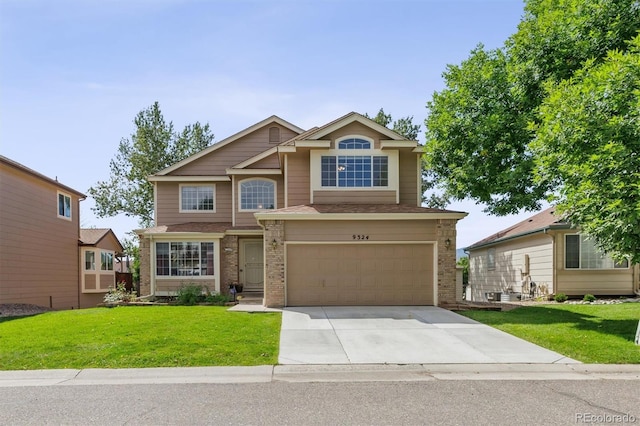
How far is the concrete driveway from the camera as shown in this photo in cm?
756

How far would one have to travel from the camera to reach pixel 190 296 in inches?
629

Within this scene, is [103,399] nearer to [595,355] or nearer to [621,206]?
[595,355]

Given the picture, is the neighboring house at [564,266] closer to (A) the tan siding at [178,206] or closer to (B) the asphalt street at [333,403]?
(B) the asphalt street at [333,403]

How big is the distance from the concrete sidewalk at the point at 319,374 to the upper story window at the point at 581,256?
10072mm

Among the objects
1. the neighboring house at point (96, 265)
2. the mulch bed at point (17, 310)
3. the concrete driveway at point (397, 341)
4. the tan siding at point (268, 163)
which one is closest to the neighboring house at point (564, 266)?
the concrete driveway at point (397, 341)

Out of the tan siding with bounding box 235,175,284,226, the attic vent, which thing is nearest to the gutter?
the tan siding with bounding box 235,175,284,226

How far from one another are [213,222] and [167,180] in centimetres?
280

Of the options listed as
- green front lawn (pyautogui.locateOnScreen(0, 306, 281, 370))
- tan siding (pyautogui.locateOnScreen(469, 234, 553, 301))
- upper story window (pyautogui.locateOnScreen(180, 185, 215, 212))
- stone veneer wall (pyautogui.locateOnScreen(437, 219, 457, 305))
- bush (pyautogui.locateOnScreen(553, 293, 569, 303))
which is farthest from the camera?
upper story window (pyautogui.locateOnScreen(180, 185, 215, 212))

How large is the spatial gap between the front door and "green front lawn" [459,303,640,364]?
8.77m

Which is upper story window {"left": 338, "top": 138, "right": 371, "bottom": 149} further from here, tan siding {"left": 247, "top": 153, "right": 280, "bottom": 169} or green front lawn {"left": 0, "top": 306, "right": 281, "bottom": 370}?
green front lawn {"left": 0, "top": 306, "right": 281, "bottom": 370}

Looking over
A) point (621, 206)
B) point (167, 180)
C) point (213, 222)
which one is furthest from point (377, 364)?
point (167, 180)

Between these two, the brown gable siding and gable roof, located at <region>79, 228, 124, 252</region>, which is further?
gable roof, located at <region>79, 228, 124, 252</region>

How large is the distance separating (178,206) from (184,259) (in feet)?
9.94

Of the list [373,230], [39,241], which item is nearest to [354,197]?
[373,230]
